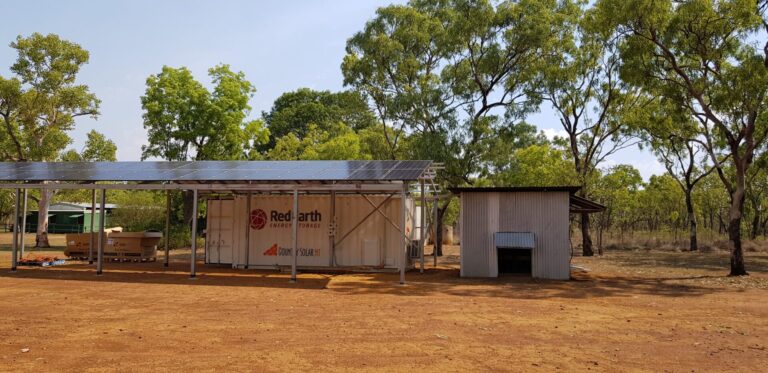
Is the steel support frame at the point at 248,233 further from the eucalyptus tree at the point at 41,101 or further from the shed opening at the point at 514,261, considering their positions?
the eucalyptus tree at the point at 41,101

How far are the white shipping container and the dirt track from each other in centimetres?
248

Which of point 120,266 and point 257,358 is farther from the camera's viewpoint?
point 120,266

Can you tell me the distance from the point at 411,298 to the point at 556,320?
12.1ft

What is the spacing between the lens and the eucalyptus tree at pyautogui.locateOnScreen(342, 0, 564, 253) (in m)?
27.7

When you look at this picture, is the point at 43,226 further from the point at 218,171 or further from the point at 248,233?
the point at 218,171

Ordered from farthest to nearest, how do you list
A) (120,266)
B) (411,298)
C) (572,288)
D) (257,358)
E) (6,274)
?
1. (120,266)
2. (6,274)
3. (572,288)
4. (411,298)
5. (257,358)

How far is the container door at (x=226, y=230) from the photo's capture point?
20.6 meters

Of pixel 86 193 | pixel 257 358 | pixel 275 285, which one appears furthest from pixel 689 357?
pixel 86 193

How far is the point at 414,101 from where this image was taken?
91.6 ft

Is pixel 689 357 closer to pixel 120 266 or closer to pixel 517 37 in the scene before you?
pixel 120 266

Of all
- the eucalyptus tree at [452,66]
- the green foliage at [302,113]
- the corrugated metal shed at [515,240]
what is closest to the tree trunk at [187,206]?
the eucalyptus tree at [452,66]

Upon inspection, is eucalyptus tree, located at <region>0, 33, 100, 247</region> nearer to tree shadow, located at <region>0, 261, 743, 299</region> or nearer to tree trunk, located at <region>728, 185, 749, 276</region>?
tree shadow, located at <region>0, 261, 743, 299</region>

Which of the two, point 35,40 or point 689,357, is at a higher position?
point 35,40

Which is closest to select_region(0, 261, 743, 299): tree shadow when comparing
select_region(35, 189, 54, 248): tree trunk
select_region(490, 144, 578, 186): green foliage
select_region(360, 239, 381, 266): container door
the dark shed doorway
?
select_region(360, 239, 381, 266): container door
